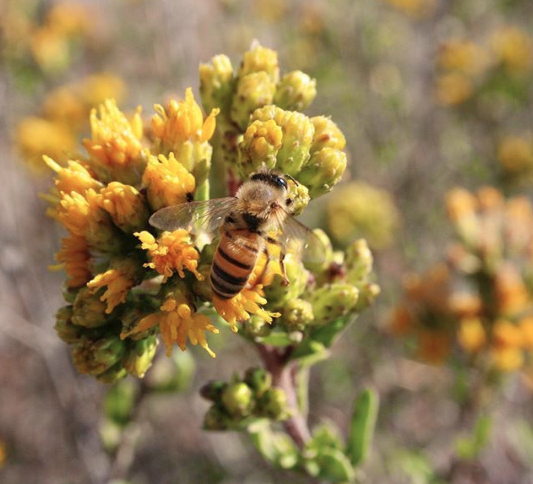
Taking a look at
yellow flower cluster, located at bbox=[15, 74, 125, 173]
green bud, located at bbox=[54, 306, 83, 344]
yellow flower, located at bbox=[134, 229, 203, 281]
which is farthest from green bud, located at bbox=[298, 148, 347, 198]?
yellow flower cluster, located at bbox=[15, 74, 125, 173]

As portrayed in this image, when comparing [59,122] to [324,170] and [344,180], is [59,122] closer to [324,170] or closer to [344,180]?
[344,180]

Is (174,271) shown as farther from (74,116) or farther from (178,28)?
(178,28)

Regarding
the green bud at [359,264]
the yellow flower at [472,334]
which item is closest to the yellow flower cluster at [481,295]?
the yellow flower at [472,334]

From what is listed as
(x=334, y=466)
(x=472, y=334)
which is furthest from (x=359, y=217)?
(x=334, y=466)

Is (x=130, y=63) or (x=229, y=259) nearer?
(x=229, y=259)

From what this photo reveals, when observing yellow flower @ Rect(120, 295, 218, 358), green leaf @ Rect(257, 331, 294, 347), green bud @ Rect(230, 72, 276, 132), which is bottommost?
green leaf @ Rect(257, 331, 294, 347)

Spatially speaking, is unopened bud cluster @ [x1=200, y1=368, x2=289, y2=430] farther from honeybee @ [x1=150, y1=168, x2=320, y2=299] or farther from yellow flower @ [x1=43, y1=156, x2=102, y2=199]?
yellow flower @ [x1=43, y1=156, x2=102, y2=199]

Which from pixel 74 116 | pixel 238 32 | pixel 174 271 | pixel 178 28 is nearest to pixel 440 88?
pixel 238 32
